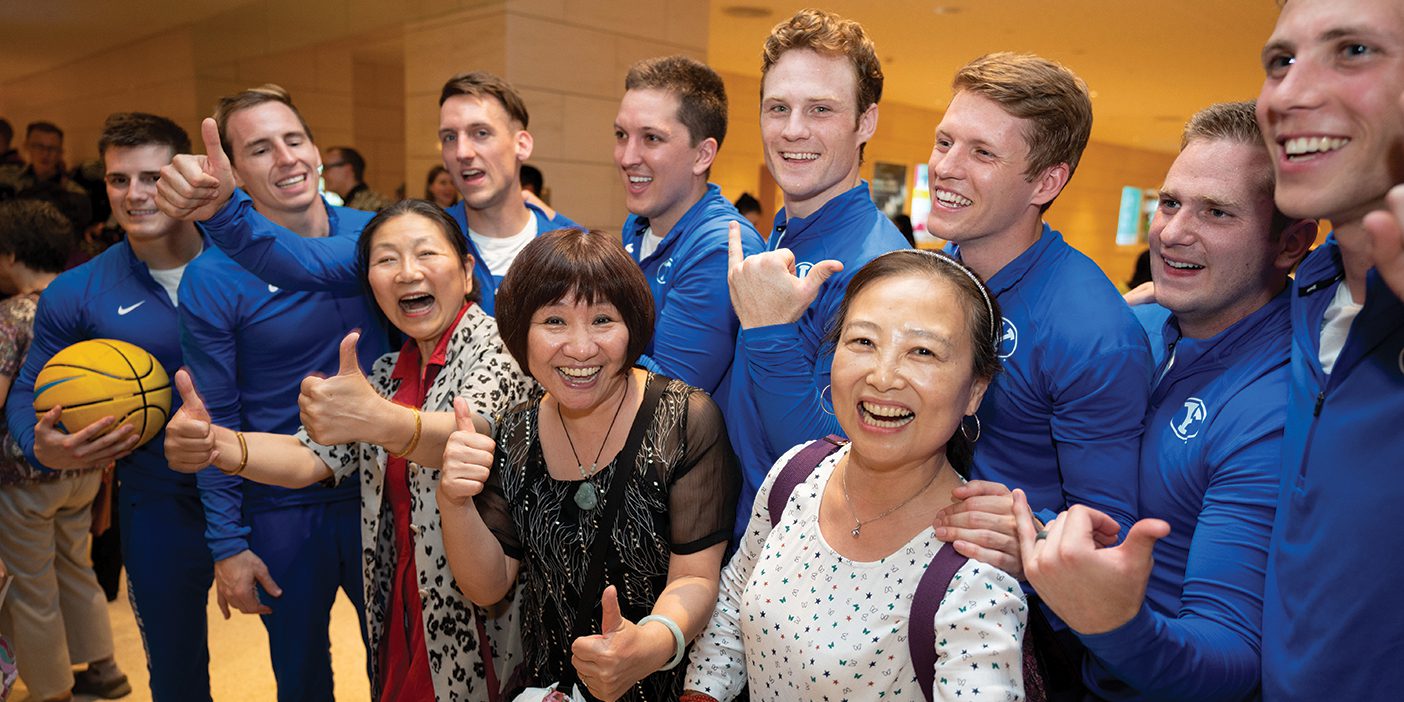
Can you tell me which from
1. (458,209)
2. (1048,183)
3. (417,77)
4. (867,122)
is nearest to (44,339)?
(458,209)

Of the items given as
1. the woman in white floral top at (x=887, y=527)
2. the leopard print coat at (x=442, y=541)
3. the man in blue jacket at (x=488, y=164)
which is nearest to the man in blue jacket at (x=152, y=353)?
the leopard print coat at (x=442, y=541)

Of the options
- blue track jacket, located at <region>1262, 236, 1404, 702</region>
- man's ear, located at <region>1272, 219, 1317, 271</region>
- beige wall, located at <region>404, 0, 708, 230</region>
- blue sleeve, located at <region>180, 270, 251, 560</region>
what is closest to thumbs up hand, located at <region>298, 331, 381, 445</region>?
blue sleeve, located at <region>180, 270, 251, 560</region>

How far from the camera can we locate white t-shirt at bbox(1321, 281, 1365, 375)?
1305 millimetres

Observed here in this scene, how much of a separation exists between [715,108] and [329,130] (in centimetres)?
959

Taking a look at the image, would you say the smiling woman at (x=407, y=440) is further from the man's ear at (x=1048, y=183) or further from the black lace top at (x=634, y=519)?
the man's ear at (x=1048, y=183)

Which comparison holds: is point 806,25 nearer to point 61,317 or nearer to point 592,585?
point 592,585

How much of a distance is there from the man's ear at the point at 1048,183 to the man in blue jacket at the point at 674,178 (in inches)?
29.5

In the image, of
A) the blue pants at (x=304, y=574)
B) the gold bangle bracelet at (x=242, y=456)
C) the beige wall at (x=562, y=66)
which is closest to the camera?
the gold bangle bracelet at (x=242, y=456)

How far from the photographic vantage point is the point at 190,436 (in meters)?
2.15

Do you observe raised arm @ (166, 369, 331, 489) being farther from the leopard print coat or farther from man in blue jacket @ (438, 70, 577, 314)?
man in blue jacket @ (438, 70, 577, 314)

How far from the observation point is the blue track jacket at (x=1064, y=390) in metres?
1.55

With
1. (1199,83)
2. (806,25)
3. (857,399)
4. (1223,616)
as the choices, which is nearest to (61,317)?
(806,25)

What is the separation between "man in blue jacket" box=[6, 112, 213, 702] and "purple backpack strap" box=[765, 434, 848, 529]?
210 centimetres

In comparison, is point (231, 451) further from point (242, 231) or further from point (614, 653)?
point (614, 653)
